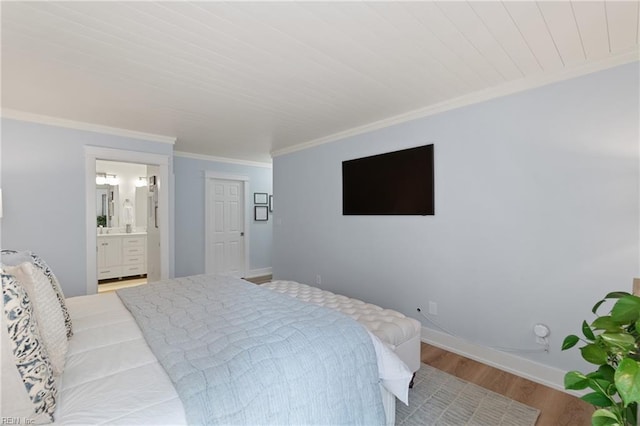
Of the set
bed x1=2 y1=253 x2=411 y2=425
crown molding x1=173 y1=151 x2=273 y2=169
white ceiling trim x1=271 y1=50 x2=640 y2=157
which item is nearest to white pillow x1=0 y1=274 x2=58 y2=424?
bed x1=2 y1=253 x2=411 y2=425

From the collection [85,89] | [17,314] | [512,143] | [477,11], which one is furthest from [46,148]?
[512,143]

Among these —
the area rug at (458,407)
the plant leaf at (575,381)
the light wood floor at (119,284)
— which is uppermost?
the plant leaf at (575,381)

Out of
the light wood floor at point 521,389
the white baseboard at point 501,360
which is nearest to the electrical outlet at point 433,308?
the white baseboard at point 501,360

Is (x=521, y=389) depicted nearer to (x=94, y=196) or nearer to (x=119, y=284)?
(x=94, y=196)

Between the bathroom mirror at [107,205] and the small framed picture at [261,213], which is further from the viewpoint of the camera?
the small framed picture at [261,213]

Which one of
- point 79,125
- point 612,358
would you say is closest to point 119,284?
point 79,125

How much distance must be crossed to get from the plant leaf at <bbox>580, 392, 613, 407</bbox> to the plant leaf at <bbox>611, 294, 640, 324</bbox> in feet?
0.86

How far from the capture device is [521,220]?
95.7 inches

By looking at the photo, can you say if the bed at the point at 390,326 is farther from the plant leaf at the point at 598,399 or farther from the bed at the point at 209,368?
the plant leaf at the point at 598,399

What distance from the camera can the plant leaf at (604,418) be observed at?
0.92 meters

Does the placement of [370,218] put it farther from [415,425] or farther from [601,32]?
[601,32]

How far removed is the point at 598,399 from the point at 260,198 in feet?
18.8

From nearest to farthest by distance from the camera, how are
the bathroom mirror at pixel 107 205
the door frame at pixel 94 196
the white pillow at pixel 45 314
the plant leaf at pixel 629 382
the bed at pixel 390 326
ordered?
the plant leaf at pixel 629 382 → the white pillow at pixel 45 314 → the bed at pixel 390 326 → the door frame at pixel 94 196 → the bathroom mirror at pixel 107 205

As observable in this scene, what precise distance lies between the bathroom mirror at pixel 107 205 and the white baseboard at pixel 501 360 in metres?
6.07
